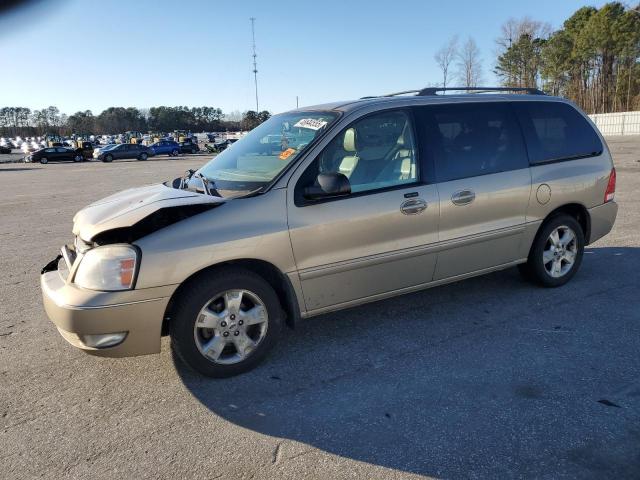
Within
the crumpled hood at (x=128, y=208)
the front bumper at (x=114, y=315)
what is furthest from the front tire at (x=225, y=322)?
the crumpled hood at (x=128, y=208)

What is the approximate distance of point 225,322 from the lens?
3363mm

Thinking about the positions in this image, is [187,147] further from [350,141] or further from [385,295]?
[385,295]

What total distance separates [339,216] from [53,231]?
735 centimetres

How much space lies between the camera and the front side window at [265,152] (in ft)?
12.1

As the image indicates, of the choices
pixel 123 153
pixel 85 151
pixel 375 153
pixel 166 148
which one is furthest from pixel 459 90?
pixel 166 148

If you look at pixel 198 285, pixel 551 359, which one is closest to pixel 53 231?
pixel 198 285

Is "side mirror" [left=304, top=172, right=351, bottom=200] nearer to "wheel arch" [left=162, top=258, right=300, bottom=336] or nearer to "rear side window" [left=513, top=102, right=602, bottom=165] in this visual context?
"wheel arch" [left=162, top=258, right=300, bottom=336]

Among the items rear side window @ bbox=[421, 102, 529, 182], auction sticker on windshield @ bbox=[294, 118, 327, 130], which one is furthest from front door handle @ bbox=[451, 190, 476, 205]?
auction sticker on windshield @ bbox=[294, 118, 327, 130]

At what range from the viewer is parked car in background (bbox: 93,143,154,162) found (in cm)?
4362

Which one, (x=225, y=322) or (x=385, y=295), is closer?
(x=225, y=322)

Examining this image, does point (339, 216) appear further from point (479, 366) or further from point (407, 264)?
point (479, 366)

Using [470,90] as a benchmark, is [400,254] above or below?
below

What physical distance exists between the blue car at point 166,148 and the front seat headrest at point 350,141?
47866 millimetres

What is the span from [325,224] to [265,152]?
2.95 ft
